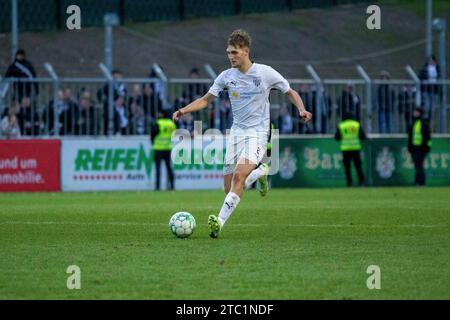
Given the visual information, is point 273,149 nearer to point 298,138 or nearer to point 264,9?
point 298,138

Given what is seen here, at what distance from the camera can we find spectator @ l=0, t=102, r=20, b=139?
27.8 metres

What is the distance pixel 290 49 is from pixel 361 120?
1703cm

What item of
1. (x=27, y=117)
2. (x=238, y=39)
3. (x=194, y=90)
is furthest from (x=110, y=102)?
(x=238, y=39)

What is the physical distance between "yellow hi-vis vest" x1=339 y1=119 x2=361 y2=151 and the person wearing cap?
141cm

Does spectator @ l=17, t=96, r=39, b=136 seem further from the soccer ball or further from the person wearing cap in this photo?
the soccer ball

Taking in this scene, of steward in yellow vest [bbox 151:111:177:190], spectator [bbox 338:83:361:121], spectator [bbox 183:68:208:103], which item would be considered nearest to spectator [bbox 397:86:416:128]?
spectator [bbox 338:83:361:121]

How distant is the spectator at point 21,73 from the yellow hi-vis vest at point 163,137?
3.11 m

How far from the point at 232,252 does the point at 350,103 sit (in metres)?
19.6

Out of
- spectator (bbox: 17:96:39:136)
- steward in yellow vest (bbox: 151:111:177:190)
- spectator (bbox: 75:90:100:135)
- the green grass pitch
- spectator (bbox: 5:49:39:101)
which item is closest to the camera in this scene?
the green grass pitch

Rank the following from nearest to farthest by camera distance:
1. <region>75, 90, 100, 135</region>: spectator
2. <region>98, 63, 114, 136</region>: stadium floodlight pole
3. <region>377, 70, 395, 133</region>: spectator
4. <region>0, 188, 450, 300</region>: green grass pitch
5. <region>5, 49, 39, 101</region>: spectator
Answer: <region>0, 188, 450, 300</region>: green grass pitch
<region>5, 49, 39, 101</region>: spectator
<region>75, 90, 100, 135</region>: spectator
<region>98, 63, 114, 136</region>: stadium floodlight pole
<region>377, 70, 395, 133</region>: spectator

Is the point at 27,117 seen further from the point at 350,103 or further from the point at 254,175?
the point at 254,175

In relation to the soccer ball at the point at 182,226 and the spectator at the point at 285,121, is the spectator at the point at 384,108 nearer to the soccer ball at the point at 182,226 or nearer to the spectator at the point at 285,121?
the spectator at the point at 285,121

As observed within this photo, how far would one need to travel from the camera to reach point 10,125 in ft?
91.1
